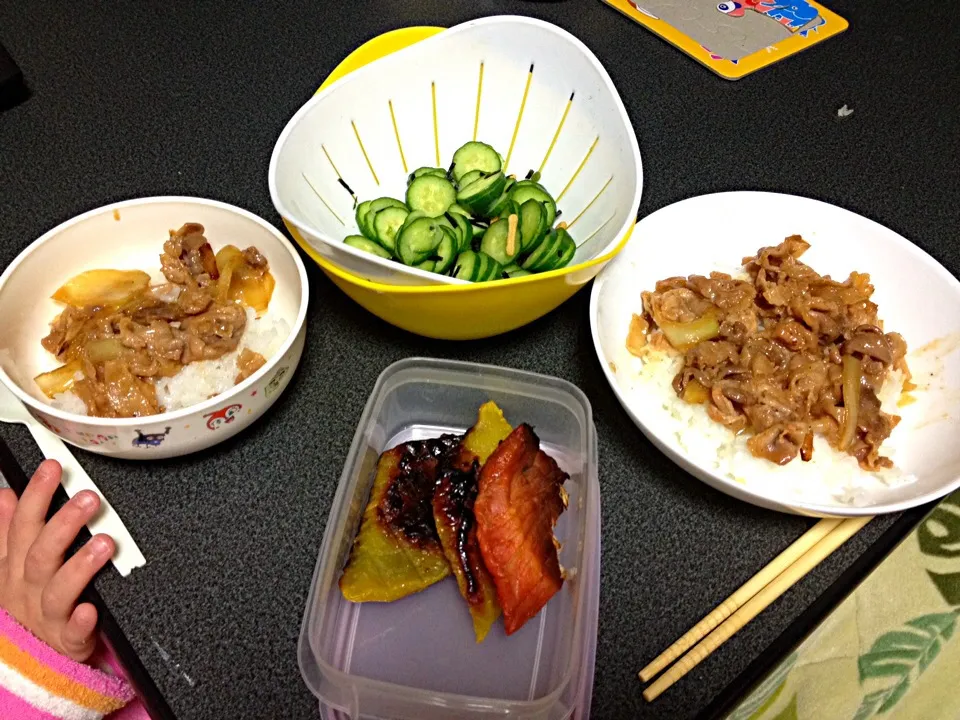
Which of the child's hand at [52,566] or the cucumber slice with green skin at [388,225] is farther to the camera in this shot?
the cucumber slice with green skin at [388,225]

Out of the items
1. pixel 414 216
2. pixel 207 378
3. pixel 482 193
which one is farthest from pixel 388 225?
pixel 207 378

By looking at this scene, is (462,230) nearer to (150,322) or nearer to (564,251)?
(564,251)

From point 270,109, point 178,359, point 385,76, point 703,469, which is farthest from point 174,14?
point 703,469

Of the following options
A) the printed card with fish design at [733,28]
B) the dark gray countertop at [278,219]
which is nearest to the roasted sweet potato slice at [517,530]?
the dark gray countertop at [278,219]

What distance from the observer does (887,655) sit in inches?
49.7

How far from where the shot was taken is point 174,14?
190 centimetres

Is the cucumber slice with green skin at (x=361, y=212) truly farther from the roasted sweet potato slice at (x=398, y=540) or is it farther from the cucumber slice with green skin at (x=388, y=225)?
the roasted sweet potato slice at (x=398, y=540)

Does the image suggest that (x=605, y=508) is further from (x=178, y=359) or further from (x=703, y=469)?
(x=178, y=359)

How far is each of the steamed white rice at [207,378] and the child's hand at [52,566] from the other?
0.11 meters

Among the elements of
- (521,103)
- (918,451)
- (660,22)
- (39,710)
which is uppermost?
(521,103)

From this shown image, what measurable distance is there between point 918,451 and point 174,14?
1.95 metres

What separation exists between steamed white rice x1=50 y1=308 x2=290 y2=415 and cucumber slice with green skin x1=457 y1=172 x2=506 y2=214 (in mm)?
358

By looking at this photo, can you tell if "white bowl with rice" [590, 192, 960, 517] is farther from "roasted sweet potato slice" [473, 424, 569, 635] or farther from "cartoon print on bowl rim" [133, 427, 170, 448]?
"cartoon print on bowl rim" [133, 427, 170, 448]

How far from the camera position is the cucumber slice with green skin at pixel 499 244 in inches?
45.2
